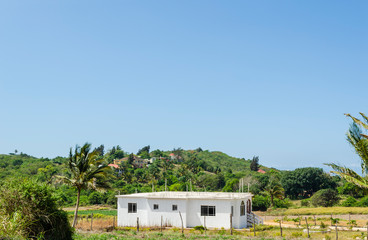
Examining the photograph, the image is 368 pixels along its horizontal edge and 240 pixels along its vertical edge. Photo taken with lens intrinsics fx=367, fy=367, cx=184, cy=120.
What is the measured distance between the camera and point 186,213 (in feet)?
92.0

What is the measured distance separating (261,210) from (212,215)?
2078 cm

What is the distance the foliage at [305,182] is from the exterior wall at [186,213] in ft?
138

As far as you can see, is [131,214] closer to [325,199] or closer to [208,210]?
[208,210]

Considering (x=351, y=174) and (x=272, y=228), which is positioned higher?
(x=351, y=174)

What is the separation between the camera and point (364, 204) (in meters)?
47.1

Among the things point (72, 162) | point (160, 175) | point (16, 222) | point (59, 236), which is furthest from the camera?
point (160, 175)

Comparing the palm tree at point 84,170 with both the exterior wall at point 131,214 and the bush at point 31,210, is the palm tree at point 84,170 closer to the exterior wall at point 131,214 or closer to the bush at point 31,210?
the exterior wall at point 131,214

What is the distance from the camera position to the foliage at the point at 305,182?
6762 cm

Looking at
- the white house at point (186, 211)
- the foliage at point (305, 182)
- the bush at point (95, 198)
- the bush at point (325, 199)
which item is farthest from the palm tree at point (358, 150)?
the foliage at point (305, 182)

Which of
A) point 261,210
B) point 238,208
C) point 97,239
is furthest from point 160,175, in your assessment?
point 97,239

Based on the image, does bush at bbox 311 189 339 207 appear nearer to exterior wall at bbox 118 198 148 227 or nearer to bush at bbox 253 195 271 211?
bush at bbox 253 195 271 211

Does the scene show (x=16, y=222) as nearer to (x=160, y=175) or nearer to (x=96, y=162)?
(x=96, y=162)

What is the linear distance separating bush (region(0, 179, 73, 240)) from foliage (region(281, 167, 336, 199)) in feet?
201

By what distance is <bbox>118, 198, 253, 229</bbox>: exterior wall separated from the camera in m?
27.6
